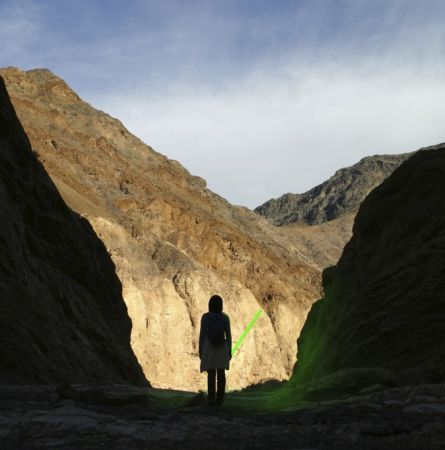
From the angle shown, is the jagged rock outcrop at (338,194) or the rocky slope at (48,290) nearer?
the rocky slope at (48,290)

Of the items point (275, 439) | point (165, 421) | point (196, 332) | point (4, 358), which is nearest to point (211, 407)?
point (165, 421)

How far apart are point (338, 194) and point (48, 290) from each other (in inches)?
4995

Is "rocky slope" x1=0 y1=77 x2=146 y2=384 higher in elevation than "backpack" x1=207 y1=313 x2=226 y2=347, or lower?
higher

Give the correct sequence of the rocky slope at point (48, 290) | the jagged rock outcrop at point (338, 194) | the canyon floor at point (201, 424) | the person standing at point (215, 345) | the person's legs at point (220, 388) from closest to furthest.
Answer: the canyon floor at point (201, 424)
the person's legs at point (220, 388)
the person standing at point (215, 345)
the rocky slope at point (48, 290)
the jagged rock outcrop at point (338, 194)

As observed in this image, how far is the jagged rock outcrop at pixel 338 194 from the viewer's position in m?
A: 133

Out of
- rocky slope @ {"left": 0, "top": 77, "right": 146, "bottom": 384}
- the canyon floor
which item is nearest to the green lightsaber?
rocky slope @ {"left": 0, "top": 77, "right": 146, "bottom": 384}

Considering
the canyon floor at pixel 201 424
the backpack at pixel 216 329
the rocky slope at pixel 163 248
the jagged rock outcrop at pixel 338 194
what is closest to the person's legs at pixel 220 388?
the backpack at pixel 216 329

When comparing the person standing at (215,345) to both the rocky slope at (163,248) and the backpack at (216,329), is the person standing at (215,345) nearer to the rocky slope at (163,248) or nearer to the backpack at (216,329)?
the backpack at (216,329)

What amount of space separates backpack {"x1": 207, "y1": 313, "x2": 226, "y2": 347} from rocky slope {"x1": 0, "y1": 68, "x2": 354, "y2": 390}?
2876 cm

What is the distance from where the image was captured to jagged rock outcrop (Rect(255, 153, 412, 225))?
5245 inches

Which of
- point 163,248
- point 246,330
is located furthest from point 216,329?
point 246,330

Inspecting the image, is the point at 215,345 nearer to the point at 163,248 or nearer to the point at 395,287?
the point at 395,287

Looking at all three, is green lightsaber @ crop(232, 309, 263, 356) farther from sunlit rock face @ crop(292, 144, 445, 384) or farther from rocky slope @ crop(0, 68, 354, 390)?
sunlit rock face @ crop(292, 144, 445, 384)

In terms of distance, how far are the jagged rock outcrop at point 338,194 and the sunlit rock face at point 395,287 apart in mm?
108794
